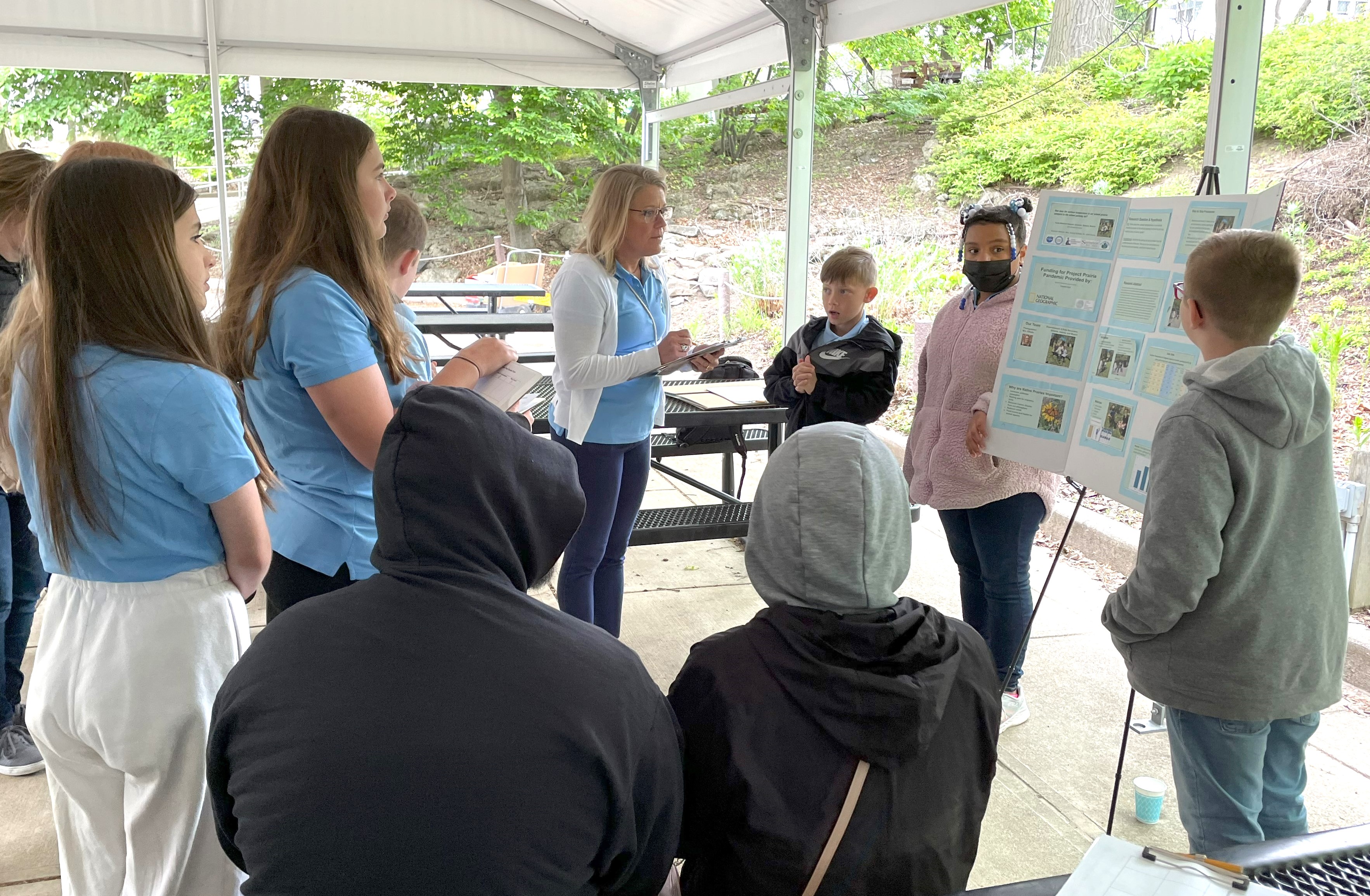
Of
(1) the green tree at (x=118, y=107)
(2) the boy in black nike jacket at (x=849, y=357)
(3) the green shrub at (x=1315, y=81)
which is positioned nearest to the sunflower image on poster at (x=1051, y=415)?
(2) the boy in black nike jacket at (x=849, y=357)

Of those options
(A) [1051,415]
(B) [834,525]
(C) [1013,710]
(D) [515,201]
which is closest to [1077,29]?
(D) [515,201]

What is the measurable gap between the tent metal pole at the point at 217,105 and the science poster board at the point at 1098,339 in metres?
4.53

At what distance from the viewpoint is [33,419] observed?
1.43 metres

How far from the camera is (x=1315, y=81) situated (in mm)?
7191

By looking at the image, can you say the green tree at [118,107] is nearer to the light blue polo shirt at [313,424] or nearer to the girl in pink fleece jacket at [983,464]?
the girl in pink fleece jacket at [983,464]

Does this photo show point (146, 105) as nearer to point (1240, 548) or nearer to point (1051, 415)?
point (1051, 415)

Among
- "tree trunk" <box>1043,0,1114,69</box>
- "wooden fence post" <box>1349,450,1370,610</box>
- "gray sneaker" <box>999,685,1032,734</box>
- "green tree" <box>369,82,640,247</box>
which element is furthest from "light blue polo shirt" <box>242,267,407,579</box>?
"green tree" <box>369,82,640,247</box>

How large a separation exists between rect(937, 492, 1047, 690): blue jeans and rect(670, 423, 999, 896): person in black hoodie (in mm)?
1481

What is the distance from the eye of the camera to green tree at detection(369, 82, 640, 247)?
47.3ft

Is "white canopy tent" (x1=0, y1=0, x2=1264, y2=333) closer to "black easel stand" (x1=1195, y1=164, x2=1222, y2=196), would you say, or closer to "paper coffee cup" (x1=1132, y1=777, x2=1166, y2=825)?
"black easel stand" (x1=1195, y1=164, x2=1222, y2=196)

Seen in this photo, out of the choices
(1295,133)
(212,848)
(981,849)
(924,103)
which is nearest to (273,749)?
(212,848)

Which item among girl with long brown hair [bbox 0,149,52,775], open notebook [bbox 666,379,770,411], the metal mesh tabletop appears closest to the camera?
the metal mesh tabletop

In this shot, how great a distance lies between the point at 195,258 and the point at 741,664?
1091 millimetres

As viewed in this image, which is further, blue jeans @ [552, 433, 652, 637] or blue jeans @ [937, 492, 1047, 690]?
blue jeans @ [552, 433, 652, 637]
